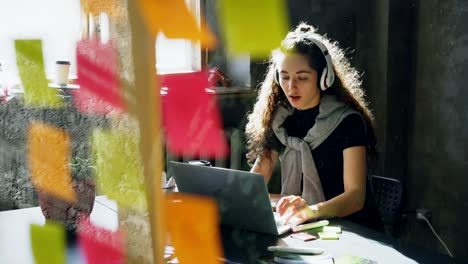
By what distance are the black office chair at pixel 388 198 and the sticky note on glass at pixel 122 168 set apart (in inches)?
50.1

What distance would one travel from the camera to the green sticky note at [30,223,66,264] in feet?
1.22

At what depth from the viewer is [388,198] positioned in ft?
5.11

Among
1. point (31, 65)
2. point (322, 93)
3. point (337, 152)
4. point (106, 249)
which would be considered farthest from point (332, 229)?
point (31, 65)

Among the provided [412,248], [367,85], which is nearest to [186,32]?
[412,248]

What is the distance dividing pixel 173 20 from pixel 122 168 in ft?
0.31

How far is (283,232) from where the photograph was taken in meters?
1.08

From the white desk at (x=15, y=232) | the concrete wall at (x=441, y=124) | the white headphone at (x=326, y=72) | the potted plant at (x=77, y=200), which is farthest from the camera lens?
the concrete wall at (x=441, y=124)

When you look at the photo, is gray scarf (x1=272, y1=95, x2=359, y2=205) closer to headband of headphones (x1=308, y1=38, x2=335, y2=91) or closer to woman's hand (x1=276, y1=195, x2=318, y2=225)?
headband of headphones (x1=308, y1=38, x2=335, y2=91)

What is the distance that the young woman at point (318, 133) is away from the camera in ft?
4.42

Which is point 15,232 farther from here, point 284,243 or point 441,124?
point 441,124

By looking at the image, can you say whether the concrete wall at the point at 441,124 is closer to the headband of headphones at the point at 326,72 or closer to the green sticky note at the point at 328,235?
the headband of headphones at the point at 326,72

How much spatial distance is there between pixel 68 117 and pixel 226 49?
27cm

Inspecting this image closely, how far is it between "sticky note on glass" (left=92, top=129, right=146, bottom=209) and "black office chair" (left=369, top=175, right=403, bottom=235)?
1.27 m

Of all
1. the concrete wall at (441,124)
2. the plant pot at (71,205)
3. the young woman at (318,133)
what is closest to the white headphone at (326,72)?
the young woman at (318,133)
